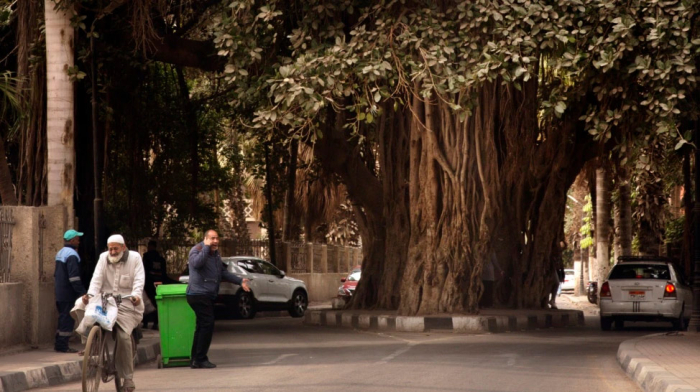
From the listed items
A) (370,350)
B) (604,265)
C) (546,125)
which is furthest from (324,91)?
(604,265)

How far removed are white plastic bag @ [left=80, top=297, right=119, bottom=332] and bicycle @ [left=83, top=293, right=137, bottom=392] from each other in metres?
0.04

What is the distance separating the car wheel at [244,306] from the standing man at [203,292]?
12864 millimetres

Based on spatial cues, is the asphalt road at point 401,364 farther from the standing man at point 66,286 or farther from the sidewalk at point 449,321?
the standing man at point 66,286

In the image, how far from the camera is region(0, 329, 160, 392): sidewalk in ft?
36.1

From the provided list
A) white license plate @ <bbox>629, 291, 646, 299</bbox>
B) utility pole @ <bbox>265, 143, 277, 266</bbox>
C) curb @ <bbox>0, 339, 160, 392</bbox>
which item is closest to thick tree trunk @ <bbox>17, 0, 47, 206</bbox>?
curb @ <bbox>0, 339, 160, 392</bbox>

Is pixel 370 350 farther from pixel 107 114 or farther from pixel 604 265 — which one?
pixel 604 265

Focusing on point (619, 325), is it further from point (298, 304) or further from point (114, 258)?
point (114, 258)

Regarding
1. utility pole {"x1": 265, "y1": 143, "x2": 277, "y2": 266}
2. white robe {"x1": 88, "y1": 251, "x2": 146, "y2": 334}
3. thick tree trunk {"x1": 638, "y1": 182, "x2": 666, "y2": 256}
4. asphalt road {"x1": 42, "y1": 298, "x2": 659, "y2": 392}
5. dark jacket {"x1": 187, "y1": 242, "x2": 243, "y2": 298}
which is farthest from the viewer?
thick tree trunk {"x1": 638, "y1": 182, "x2": 666, "y2": 256}

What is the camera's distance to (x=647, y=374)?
438 inches

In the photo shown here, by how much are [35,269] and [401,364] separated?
18.2ft

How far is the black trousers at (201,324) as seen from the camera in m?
12.9

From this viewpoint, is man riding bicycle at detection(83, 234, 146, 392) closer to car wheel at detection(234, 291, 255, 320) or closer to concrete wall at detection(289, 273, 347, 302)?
car wheel at detection(234, 291, 255, 320)

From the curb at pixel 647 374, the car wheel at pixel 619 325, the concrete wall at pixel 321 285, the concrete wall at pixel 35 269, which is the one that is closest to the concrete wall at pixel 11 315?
the concrete wall at pixel 35 269

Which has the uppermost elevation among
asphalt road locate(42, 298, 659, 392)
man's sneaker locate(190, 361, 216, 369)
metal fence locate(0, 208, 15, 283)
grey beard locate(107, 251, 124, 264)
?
metal fence locate(0, 208, 15, 283)
